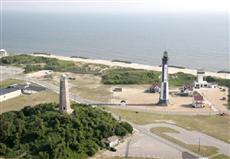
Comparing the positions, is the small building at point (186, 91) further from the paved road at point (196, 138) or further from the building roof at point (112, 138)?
the building roof at point (112, 138)

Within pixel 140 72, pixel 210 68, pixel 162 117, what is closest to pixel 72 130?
pixel 162 117

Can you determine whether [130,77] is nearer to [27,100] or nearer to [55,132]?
[27,100]

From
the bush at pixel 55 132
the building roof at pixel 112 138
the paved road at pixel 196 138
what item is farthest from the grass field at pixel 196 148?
the building roof at pixel 112 138

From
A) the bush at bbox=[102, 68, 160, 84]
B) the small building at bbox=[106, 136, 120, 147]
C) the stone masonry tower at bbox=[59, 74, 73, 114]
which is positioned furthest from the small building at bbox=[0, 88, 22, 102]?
the small building at bbox=[106, 136, 120, 147]

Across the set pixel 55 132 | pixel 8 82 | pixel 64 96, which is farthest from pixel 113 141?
pixel 8 82

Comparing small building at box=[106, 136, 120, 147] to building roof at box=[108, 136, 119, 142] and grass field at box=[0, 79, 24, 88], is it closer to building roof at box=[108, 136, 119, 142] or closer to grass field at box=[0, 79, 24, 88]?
building roof at box=[108, 136, 119, 142]
